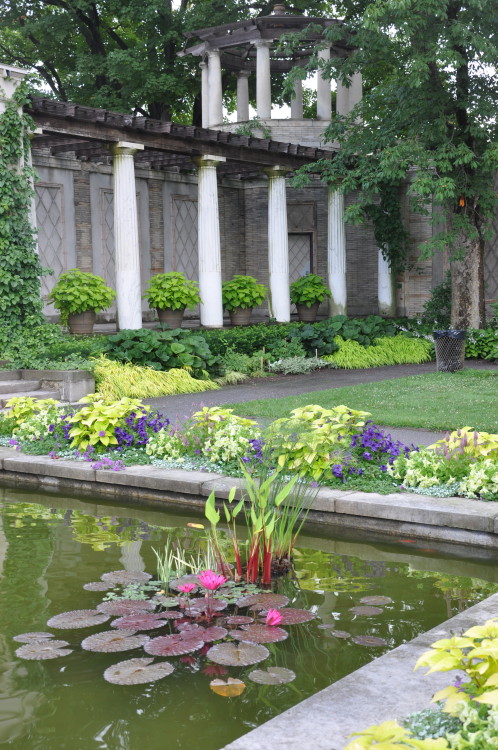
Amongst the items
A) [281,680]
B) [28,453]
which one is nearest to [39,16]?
[28,453]

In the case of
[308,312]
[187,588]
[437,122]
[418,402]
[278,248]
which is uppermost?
[437,122]

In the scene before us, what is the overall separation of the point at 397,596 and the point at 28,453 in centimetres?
451

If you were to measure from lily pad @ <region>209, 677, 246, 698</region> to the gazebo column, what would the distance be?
2094 centimetres

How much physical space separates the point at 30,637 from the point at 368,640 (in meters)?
1.64

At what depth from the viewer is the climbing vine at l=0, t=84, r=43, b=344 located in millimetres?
12945

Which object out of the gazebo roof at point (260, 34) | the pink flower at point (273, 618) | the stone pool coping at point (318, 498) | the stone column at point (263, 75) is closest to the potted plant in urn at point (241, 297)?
the stone column at point (263, 75)

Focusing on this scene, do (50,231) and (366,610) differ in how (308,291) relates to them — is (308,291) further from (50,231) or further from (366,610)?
(366,610)

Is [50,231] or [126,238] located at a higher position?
[50,231]

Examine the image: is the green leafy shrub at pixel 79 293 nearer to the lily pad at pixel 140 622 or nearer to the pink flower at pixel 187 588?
the pink flower at pixel 187 588

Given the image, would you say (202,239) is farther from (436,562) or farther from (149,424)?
(436,562)

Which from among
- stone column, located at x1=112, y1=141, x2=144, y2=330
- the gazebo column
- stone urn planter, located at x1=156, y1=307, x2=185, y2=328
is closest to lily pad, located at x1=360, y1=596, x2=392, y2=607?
stone column, located at x1=112, y1=141, x2=144, y2=330

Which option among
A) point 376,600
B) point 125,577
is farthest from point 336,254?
point 376,600

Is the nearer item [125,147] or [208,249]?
[125,147]

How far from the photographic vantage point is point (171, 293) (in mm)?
15977
